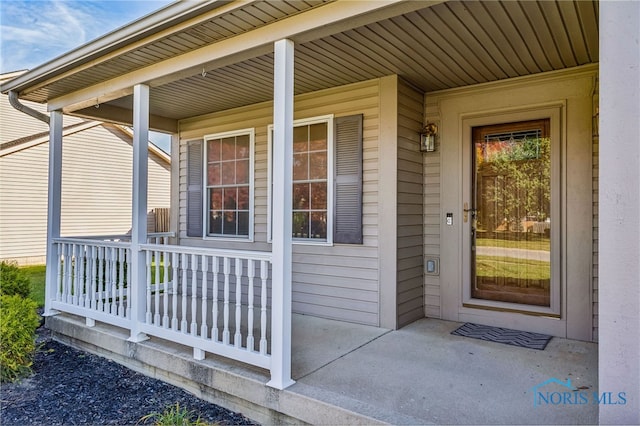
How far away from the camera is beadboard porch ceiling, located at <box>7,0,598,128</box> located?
8.93 feet

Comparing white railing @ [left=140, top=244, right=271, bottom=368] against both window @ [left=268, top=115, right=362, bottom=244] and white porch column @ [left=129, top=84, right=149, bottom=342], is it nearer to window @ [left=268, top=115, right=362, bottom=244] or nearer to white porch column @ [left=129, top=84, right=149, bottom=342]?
white porch column @ [left=129, top=84, right=149, bottom=342]

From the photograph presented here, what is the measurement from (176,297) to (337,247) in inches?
66.4

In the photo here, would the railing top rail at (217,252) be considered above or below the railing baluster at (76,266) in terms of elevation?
above

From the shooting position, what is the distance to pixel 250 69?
3.95 metres

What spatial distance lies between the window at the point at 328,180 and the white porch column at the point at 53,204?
238 cm

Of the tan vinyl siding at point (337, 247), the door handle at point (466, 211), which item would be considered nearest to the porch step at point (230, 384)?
the tan vinyl siding at point (337, 247)

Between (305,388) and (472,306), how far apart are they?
7.48ft

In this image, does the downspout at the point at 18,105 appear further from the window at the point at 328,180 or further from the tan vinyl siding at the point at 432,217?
the tan vinyl siding at the point at 432,217

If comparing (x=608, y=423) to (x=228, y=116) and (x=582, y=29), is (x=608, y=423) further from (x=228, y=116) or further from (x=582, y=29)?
(x=228, y=116)

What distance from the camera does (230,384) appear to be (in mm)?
2941

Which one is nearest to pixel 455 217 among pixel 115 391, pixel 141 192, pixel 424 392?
pixel 424 392

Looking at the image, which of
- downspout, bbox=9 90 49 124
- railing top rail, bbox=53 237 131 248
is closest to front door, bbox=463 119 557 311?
railing top rail, bbox=53 237 131 248

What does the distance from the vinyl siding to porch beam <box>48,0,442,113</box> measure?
25.5ft

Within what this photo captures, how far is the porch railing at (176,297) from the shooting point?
9.92 feet
